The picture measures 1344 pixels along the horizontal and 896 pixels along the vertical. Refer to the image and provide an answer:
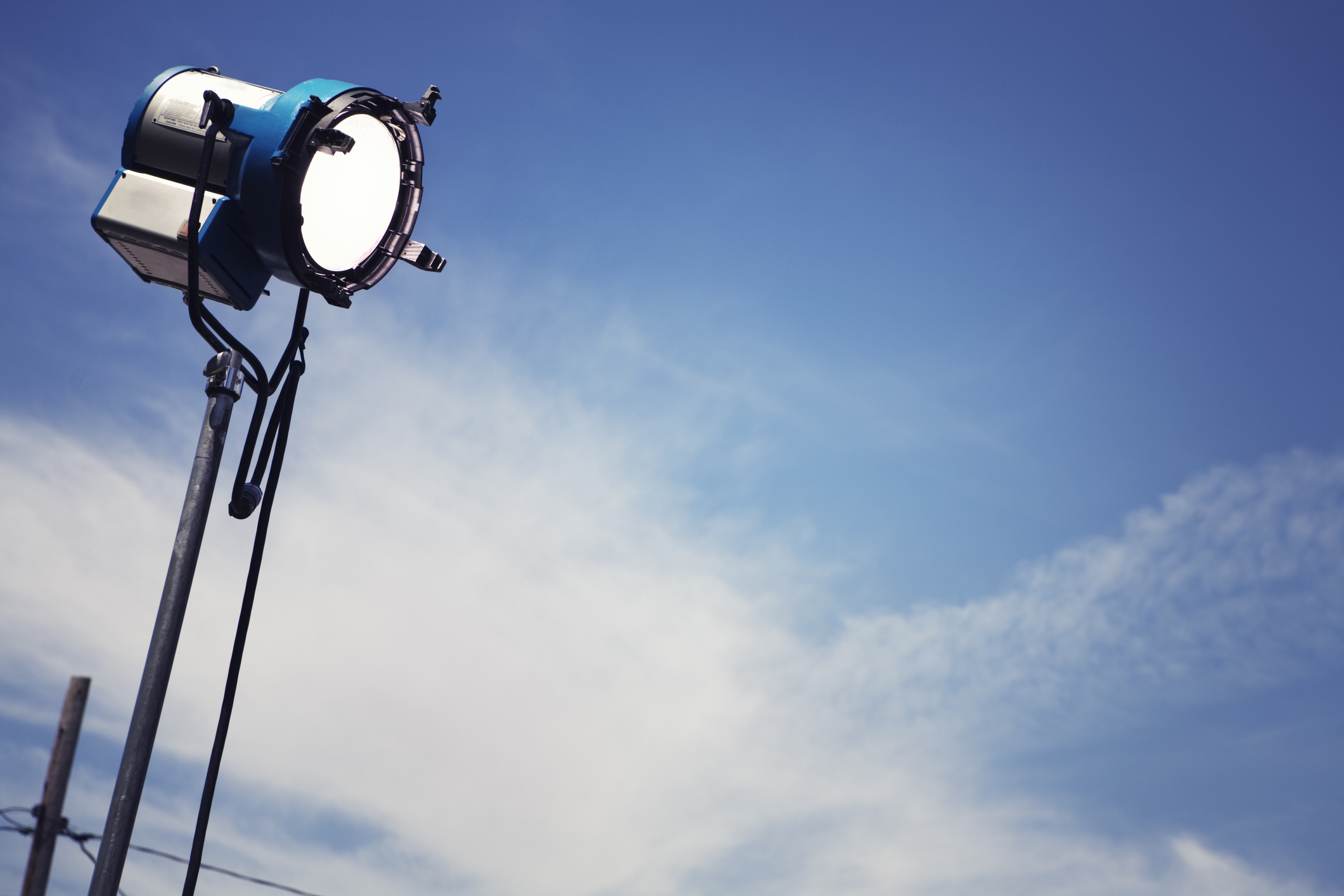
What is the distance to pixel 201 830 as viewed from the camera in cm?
209

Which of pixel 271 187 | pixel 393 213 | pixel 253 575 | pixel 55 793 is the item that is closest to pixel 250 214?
pixel 271 187

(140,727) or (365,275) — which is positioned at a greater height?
(365,275)

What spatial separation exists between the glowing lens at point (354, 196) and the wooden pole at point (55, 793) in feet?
34.6

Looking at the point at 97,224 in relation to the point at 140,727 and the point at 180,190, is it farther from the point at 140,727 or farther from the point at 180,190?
the point at 140,727

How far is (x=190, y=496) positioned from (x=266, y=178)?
73cm

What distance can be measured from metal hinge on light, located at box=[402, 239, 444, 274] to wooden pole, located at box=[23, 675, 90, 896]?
1050 centimetres

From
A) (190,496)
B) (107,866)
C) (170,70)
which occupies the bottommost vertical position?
(107,866)

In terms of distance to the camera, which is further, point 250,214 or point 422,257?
point 422,257

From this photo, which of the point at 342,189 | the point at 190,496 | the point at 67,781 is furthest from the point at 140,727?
the point at 67,781

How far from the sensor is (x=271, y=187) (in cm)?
217

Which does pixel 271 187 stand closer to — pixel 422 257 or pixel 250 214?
pixel 250 214

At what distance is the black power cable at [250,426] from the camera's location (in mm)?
2070

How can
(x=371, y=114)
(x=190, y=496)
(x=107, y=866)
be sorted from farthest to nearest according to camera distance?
(x=371, y=114)
(x=190, y=496)
(x=107, y=866)

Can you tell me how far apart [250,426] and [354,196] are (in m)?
0.61
